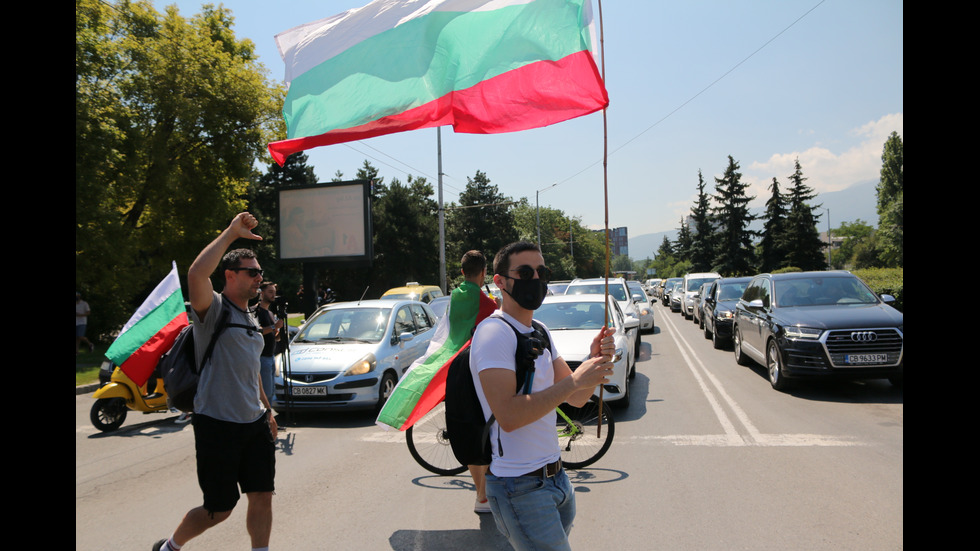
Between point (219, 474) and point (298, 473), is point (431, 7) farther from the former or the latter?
point (298, 473)

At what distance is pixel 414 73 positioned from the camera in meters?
3.93

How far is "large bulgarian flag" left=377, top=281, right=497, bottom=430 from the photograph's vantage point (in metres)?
4.91

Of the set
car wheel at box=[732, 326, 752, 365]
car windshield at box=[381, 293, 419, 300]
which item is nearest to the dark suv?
car wheel at box=[732, 326, 752, 365]

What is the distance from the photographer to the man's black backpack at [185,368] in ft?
11.4

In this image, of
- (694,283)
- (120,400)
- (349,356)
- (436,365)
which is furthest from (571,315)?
(694,283)

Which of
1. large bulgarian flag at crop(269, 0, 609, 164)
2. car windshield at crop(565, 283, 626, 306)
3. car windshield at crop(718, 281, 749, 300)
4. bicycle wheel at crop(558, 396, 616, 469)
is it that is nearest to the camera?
large bulgarian flag at crop(269, 0, 609, 164)

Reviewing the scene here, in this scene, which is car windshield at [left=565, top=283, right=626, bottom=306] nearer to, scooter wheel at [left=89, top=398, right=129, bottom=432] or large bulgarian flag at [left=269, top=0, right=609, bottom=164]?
scooter wheel at [left=89, top=398, right=129, bottom=432]

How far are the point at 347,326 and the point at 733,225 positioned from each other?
60.5m

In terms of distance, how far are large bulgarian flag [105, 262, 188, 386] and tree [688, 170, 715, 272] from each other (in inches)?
2850

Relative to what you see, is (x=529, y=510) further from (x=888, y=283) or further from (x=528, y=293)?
(x=888, y=283)

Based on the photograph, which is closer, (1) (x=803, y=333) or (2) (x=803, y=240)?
(1) (x=803, y=333)

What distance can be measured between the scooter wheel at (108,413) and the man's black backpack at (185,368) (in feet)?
19.8

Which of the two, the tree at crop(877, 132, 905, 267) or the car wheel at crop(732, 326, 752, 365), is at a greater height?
the tree at crop(877, 132, 905, 267)
